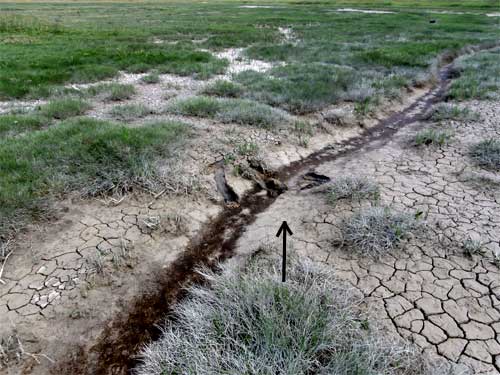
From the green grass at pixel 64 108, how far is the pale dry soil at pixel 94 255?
12.0ft

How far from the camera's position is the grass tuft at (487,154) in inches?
259

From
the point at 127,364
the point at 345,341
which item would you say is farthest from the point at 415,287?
the point at 127,364

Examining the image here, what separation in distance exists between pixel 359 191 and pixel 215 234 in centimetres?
239

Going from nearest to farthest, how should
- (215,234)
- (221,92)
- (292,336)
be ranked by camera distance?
1. (292,336)
2. (215,234)
3. (221,92)

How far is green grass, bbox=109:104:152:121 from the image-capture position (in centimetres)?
844

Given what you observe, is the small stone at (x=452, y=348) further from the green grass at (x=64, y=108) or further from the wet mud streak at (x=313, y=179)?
the green grass at (x=64, y=108)

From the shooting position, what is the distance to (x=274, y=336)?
9.74ft

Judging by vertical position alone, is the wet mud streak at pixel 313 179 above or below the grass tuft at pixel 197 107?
below

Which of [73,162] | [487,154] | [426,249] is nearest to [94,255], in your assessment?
[73,162]

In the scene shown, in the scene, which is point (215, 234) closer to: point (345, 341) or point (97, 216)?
point (97, 216)

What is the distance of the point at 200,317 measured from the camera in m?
3.30

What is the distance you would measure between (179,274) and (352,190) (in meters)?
3.03

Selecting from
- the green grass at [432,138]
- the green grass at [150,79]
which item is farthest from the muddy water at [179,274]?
the green grass at [150,79]

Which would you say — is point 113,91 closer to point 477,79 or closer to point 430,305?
point 430,305
